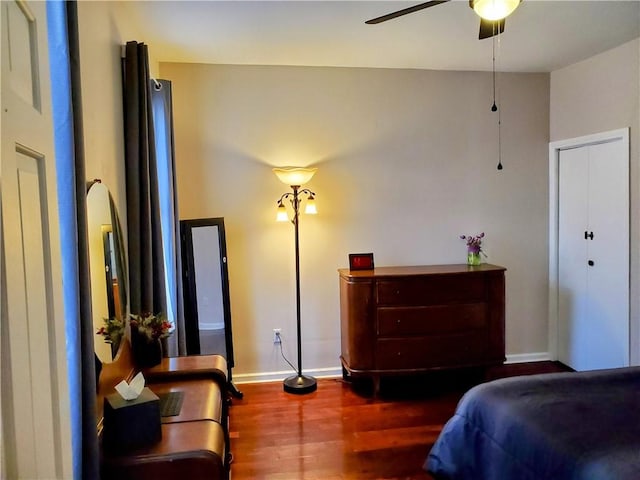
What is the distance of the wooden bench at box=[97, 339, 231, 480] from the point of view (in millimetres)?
1568

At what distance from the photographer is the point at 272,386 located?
3963mm

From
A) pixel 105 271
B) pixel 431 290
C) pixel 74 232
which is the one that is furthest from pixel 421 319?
pixel 74 232

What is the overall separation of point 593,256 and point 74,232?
395 centimetres

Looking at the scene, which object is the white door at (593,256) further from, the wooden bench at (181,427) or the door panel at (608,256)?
the wooden bench at (181,427)

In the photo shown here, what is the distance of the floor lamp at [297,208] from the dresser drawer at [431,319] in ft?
2.38

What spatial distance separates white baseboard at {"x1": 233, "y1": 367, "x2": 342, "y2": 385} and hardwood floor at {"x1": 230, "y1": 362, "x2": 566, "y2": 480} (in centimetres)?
7

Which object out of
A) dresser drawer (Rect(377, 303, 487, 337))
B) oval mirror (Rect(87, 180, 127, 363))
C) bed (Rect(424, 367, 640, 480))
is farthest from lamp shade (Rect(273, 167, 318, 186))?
bed (Rect(424, 367, 640, 480))

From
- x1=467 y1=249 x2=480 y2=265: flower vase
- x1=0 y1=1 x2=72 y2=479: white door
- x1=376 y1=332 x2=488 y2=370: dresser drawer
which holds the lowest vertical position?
x1=376 y1=332 x2=488 y2=370: dresser drawer

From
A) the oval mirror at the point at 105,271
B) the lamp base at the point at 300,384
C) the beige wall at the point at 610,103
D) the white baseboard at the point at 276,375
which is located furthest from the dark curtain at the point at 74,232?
the beige wall at the point at 610,103

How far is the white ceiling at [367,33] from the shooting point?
280 cm

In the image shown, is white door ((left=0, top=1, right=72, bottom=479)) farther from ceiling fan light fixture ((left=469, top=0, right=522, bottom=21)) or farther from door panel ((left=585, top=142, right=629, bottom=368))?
door panel ((left=585, top=142, right=629, bottom=368))

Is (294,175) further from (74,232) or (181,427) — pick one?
(74,232)

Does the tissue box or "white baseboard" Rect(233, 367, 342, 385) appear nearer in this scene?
the tissue box

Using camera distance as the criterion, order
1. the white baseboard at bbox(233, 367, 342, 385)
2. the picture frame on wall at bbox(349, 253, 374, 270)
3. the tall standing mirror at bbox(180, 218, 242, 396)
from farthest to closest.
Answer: the white baseboard at bbox(233, 367, 342, 385)
the picture frame on wall at bbox(349, 253, 374, 270)
the tall standing mirror at bbox(180, 218, 242, 396)
